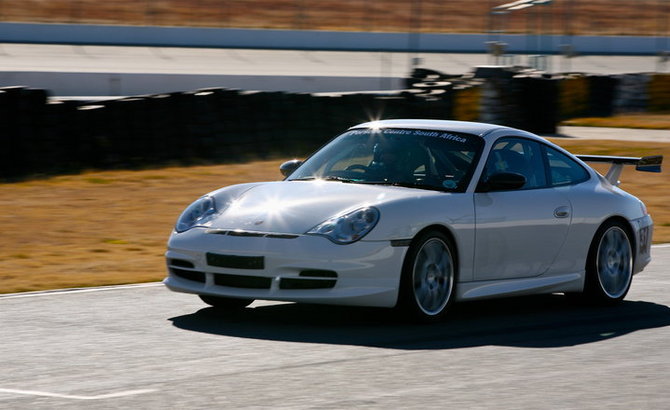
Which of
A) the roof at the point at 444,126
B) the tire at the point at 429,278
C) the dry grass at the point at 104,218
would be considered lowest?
the dry grass at the point at 104,218

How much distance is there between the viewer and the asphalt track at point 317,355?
18.2 feet

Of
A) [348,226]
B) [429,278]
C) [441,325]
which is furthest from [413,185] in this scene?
[441,325]

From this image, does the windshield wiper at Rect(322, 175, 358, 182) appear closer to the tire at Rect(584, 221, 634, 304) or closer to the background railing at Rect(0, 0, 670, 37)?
the tire at Rect(584, 221, 634, 304)

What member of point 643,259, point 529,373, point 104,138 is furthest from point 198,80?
point 529,373

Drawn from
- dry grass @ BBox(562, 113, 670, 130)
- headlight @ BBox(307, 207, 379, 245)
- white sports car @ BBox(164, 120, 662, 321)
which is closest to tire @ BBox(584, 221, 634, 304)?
white sports car @ BBox(164, 120, 662, 321)

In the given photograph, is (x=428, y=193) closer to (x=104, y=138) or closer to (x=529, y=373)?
(x=529, y=373)

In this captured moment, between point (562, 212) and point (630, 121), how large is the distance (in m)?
25.1

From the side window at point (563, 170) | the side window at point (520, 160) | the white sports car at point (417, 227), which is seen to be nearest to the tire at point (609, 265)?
the white sports car at point (417, 227)

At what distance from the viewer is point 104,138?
18.7 metres

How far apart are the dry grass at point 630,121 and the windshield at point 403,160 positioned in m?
24.0

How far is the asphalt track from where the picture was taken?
554cm

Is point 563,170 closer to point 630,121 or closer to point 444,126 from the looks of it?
point 444,126

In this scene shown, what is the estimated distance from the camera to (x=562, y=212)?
28.1 ft

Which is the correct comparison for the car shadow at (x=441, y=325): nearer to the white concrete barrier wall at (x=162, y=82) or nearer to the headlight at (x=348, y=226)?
the headlight at (x=348, y=226)
